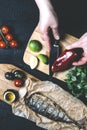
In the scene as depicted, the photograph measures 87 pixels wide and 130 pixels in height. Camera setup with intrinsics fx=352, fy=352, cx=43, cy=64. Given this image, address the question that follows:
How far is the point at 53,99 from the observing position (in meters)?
3.19

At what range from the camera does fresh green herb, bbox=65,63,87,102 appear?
3.02 metres

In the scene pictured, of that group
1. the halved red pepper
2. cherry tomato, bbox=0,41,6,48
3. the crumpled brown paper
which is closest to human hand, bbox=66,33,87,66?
the halved red pepper

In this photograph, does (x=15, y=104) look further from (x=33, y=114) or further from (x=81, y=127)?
(x=81, y=127)

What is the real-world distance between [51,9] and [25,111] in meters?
0.99

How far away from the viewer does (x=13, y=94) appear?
10.4ft

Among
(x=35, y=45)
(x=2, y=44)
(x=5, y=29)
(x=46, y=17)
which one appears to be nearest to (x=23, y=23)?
(x=5, y=29)

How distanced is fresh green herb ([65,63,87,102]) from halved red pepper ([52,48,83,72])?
7 centimetres

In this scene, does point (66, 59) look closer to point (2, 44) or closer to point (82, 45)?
point (82, 45)

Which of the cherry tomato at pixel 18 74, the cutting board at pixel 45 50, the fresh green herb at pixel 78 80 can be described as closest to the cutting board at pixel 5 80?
the cherry tomato at pixel 18 74

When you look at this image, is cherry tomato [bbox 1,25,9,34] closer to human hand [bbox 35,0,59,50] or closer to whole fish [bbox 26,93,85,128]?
human hand [bbox 35,0,59,50]

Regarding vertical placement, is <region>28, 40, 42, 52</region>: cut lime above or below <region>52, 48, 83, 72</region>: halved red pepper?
above

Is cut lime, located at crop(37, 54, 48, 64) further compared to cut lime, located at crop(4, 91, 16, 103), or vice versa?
cut lime, located at crop(4, 91, 16, 103)

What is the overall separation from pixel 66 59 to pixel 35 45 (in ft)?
0.98

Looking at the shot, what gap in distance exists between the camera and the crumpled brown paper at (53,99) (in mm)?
3129
